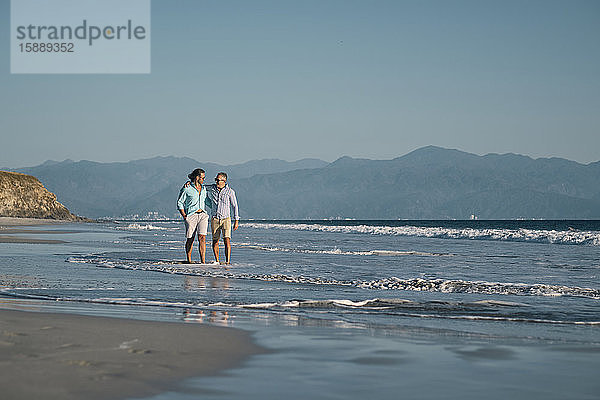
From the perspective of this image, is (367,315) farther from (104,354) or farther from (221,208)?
(221,208)

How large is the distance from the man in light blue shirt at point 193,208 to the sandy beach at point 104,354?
8.23 metres

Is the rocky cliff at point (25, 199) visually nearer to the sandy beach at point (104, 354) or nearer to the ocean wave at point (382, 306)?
the ocean wave at point (382, 306)

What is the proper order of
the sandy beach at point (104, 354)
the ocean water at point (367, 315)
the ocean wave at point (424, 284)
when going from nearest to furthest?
the sandy beach at point (104, 354) → the ocean water at point (367, 315) → the ocean wave at point (424, 284)

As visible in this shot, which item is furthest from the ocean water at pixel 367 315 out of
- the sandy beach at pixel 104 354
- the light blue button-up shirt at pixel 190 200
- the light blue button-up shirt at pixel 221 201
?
the light blue button-up shirt at pixel 221 201

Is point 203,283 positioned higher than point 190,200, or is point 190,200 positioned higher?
point 190,200

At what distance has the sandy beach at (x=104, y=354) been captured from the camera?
397 centimetres

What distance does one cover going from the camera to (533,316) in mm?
7406

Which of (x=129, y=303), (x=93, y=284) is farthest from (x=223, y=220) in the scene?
(x=129, y=303)

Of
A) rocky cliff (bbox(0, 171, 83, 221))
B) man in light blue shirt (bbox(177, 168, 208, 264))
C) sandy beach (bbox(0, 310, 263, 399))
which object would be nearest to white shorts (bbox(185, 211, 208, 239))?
man in light blue shirt (bbox(177, 168, 208, 264))

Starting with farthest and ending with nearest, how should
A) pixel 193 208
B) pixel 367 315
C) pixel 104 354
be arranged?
pixel 193 208 < pixel 367 315 < pixel 104 354

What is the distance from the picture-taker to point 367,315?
7422 mm

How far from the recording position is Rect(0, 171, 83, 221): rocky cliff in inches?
3302

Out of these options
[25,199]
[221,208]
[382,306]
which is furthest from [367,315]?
[25,199]

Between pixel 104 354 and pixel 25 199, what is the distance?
89.4 metres
